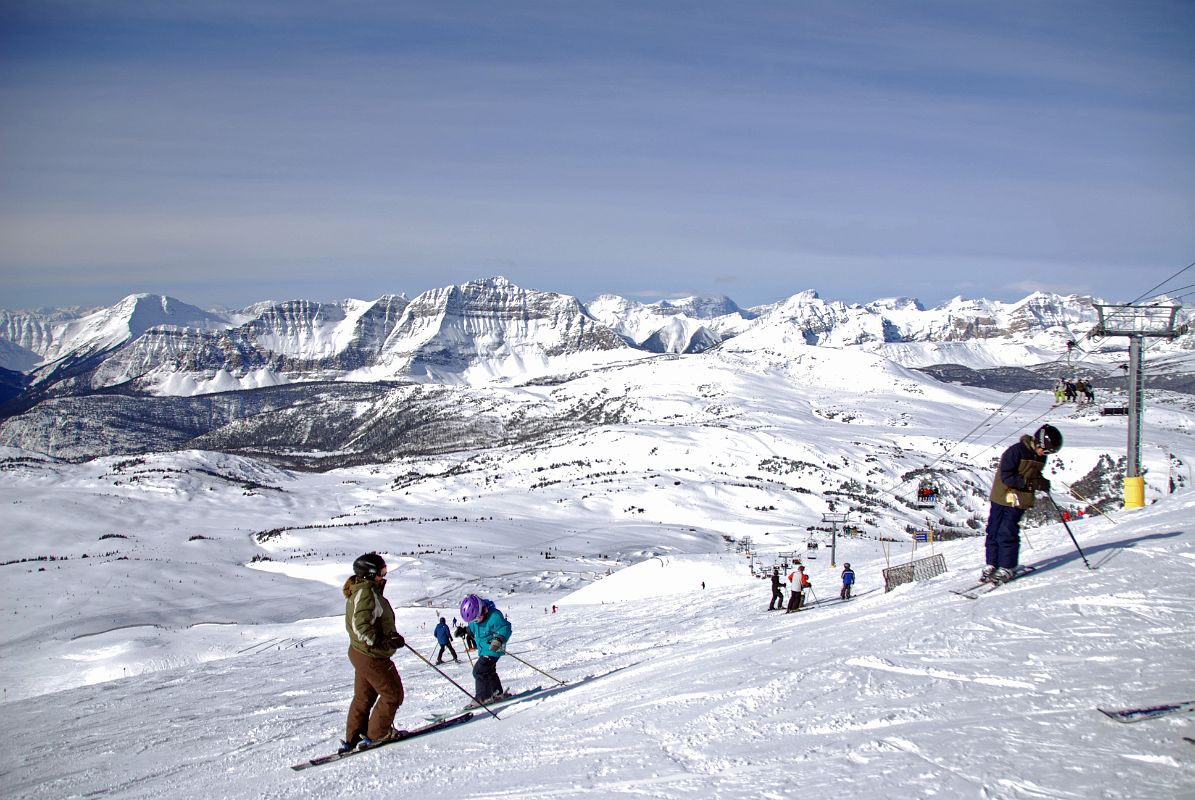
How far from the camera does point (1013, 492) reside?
39.4 ft

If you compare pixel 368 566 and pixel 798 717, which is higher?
pixel 368 566

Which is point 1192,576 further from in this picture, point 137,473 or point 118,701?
point 137,473

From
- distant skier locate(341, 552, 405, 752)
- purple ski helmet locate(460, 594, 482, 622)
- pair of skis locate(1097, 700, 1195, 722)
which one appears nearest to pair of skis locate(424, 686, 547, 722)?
purple ski helmet locate(460, 594, 482, 622)

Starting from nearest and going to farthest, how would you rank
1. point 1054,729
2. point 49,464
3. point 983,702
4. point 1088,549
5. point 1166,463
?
point 1054,729 < point 983,702 < point 1088,549 < point 1166,463 < point 49,464

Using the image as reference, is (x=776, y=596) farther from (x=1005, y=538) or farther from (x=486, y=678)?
(x=486, y=678)

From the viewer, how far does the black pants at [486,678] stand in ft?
35.5

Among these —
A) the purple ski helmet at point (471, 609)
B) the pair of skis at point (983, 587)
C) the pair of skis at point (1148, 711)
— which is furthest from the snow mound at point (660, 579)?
the pair of skis at point (1148, 711)

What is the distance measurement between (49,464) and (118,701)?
156 metres

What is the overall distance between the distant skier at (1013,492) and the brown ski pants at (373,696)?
8.90 metres

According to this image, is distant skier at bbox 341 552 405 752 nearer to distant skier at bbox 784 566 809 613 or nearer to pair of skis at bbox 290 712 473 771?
pair of skis at bbox 290 712 473 771

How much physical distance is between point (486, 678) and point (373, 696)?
2161mm

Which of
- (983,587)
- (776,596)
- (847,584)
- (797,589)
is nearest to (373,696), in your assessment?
(983,587)

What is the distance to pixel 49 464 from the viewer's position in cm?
14488

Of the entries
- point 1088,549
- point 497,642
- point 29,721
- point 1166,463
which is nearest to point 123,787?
point 497,642
